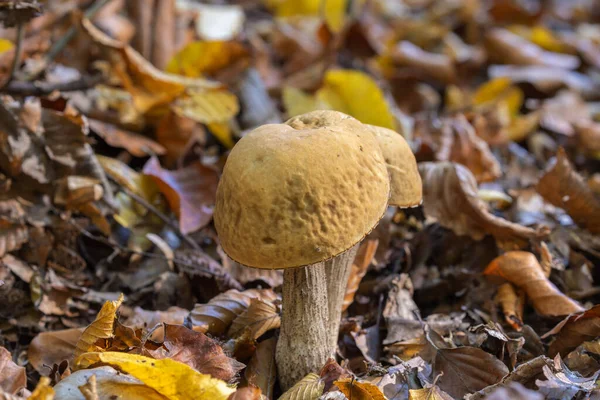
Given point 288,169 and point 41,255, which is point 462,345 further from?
point 41,255

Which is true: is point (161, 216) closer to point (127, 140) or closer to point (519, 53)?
point (127, 140)

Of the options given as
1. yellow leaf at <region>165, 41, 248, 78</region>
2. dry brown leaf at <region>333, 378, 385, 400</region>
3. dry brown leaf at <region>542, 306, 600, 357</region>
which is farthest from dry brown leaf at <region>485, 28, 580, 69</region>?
dry brown leaf at <region>333, 378, 385, 400</region>

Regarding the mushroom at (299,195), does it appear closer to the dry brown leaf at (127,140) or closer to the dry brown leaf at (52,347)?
the dry brown leaf at (52,347)

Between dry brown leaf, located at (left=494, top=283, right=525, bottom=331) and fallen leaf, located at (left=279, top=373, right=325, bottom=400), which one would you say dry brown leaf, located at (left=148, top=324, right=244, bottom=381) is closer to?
fallen leaf, located at (left=279, top=373, right=325, bottom=400)

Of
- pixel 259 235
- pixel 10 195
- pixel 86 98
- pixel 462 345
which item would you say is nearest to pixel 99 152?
pixel 86 98

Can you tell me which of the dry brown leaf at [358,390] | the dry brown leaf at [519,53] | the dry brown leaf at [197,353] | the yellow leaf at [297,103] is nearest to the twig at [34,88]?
the yellow leaf at [297,103]

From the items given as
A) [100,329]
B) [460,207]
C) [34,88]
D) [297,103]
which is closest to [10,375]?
[100,329]
